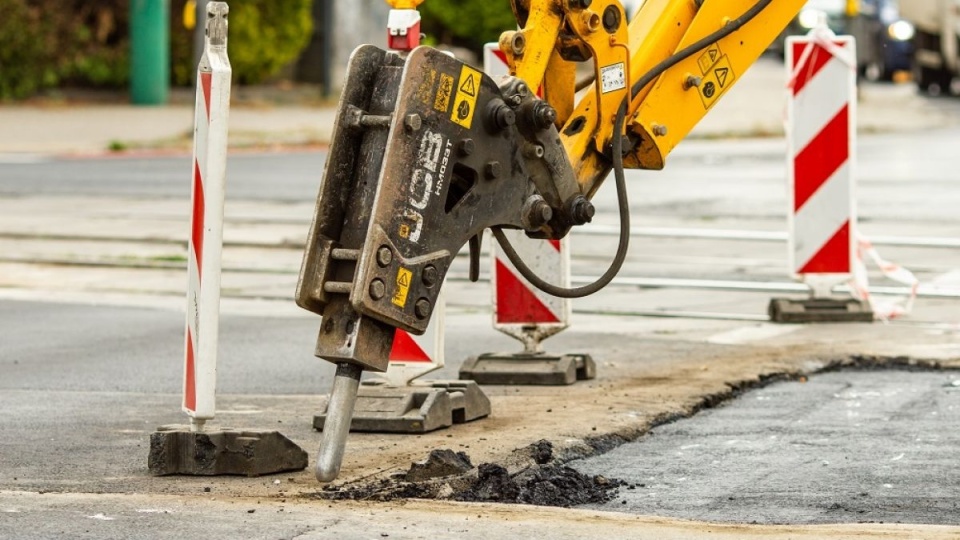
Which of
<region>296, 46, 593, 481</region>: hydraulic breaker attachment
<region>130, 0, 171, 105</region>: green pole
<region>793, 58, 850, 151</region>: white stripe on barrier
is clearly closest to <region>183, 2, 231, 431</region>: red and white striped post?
<region>296, 46, 593, 481</region>: hydraulic breaker attachment

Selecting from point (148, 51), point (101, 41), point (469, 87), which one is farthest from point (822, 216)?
point (101, 41)

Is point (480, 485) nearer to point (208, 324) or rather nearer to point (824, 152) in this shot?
point (208, 324)

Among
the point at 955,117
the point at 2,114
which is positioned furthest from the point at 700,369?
the point at 955,117

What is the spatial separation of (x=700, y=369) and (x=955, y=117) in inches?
930

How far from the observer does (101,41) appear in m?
30.6

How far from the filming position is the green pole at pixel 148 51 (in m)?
28.9

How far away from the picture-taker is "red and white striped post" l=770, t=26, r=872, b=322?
10.4 metres

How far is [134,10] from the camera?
94.8 feet

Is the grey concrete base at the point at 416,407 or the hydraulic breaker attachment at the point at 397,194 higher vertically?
the hydraulic breaker attachment at the point at 397,194

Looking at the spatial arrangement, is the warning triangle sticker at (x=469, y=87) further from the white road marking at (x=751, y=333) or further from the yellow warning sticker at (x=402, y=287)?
the white road marking at (x=751, y=333)

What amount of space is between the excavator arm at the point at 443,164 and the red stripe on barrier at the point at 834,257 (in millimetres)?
3779

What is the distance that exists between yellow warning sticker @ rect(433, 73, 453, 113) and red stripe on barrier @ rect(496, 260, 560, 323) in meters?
2.70

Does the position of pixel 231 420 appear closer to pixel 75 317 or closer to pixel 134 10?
pixel 75 317

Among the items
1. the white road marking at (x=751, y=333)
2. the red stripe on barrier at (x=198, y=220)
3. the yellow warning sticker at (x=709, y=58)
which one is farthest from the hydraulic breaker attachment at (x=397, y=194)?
the white road marking at (x=751, y=333)
